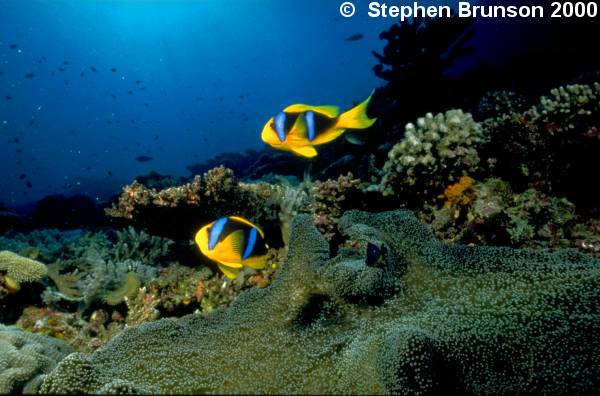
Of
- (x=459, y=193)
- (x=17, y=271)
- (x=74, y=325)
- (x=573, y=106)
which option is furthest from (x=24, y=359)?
(x=573, y=106)

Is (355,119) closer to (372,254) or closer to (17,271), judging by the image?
(372,254)

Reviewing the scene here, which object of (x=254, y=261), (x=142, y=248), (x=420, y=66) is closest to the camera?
(x=254, y=261)

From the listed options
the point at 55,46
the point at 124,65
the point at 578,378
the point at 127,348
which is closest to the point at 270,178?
the point at 127,348

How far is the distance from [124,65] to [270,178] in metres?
136

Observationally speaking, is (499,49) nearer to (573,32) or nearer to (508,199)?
(573,32)

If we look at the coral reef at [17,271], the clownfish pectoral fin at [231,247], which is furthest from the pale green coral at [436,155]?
the coral reef at [17,271]

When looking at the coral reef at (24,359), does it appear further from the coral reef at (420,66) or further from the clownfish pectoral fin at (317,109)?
the coral reef at (420,66)

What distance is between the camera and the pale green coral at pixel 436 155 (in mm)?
3885

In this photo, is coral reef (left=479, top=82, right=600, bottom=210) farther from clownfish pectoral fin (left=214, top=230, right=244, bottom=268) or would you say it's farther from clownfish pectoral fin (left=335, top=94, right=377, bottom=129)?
clownfish pectoral fin (left=214, top=230, right=244, bottom=268)

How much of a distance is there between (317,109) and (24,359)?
10.0ft

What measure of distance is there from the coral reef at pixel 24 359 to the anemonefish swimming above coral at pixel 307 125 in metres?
2.39

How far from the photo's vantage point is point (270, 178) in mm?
10008

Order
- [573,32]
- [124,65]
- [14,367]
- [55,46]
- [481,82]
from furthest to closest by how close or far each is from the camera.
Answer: [124,65] → [55,46] → [573,32] → [481,82] → [14,367]

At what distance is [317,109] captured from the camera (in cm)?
244
